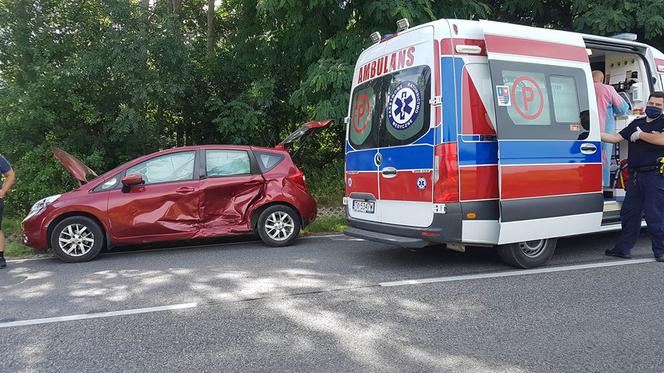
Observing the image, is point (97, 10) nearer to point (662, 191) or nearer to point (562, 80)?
point (562, 80)

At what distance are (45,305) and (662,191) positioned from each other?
6.90 m

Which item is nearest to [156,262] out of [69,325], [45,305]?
[45,305]

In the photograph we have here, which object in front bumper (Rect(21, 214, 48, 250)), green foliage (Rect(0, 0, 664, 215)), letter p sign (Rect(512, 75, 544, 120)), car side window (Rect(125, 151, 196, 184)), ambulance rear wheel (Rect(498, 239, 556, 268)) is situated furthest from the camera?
green foliage (Rect(0, 0, 664, 215))

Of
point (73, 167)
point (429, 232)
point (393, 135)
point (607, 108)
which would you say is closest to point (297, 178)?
point (393, 135)

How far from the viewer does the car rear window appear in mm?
7352

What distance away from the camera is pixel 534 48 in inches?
207

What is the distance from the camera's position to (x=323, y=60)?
31.5ft

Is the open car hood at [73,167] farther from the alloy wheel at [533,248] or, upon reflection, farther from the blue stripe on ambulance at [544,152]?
the alloy wheel at [533,248]

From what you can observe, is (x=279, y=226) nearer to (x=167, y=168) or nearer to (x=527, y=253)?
(x=167, y=168)

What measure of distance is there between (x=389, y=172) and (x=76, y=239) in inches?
173

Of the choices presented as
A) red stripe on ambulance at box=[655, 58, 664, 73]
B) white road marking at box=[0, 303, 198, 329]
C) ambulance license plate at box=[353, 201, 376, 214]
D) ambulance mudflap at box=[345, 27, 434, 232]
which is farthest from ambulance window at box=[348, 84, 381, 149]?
red stripe on ambulance at box=[655, 58, 664, 73]

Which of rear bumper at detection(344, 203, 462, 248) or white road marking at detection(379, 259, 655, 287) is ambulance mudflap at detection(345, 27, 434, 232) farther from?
white road marking at detection(379, 259, 655, 287)

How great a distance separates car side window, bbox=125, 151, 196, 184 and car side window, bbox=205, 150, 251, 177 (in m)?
0.25

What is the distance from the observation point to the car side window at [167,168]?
6883mm
